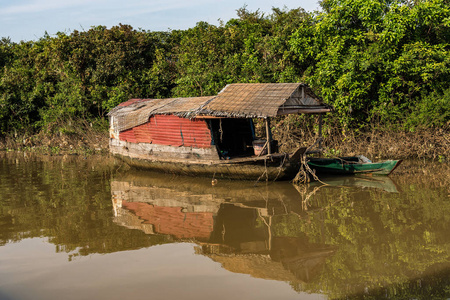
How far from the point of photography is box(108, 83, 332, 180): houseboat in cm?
971

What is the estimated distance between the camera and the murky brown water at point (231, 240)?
474 centimetres

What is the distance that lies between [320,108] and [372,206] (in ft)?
10.9

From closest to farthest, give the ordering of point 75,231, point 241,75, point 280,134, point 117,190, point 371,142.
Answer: point 75,231 → point 117,190 → point 371,142 → point 280,134 → point 241,75

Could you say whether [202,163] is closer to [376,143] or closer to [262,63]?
[376,143]

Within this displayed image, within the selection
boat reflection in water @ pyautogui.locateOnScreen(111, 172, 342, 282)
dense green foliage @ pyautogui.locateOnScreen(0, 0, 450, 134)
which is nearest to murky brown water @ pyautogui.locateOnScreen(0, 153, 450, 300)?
boat reflection in water @ pyautogui.locateOnScreen(111, 172, 342, 282)

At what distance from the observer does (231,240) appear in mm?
6258

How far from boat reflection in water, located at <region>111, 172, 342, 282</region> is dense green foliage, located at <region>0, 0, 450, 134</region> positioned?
5.16 metres

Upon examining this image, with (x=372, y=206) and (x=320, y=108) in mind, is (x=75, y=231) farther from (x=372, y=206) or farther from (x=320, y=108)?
(x=320, y=108)

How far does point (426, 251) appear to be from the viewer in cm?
546

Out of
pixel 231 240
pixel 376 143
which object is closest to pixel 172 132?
pixel 231 240

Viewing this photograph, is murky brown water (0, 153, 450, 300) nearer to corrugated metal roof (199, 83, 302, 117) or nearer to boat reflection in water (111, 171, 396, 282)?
boat reflection in water (111, 171, 396, 282)

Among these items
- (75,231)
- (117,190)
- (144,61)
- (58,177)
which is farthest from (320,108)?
(144,61)

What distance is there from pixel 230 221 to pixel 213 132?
13.0 ft

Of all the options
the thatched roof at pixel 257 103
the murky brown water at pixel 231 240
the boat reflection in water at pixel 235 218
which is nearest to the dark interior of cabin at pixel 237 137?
the thatched roof at pixel 257 103
